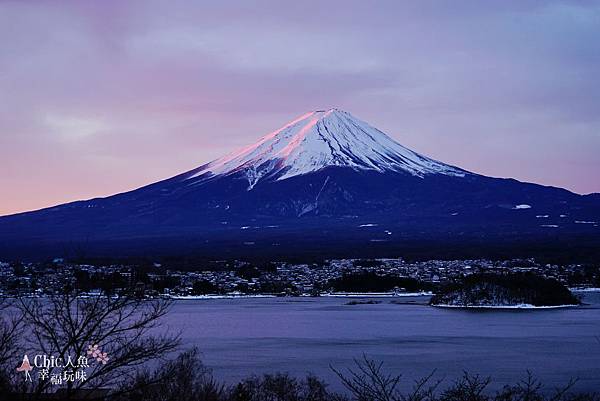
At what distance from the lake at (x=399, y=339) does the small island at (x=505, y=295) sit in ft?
3.97

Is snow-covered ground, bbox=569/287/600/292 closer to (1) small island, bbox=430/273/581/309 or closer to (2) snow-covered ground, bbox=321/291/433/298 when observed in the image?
(2) snow-covered ground, bbox=321/291/433/298

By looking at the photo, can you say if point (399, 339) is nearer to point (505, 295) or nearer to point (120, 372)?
point (120, 372)

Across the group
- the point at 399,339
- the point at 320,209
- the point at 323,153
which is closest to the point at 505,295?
the point at 399,339

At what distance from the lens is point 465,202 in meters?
75.2

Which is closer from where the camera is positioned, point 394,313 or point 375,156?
point 394,313

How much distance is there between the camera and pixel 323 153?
83.8 meters

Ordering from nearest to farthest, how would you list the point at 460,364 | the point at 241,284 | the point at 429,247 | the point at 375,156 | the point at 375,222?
1. the point at 460,364
2. the point at 241,284
3. the point at 429,247
4. the point at 375,222
5. the point at 375,156

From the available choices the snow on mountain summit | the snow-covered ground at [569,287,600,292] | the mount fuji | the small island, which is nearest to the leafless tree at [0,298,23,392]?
the small island

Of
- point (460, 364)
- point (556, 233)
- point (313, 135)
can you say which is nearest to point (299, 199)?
point (313, 135)

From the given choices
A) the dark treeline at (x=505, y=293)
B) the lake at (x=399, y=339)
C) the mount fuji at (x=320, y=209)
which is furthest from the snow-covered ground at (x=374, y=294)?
the mount fuji at (x=320, y=209)

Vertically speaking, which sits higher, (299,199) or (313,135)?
(313,135)

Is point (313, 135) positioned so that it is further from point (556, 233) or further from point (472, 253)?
point (472, 253)

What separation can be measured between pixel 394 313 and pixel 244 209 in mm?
50084

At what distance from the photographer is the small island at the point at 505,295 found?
30.8 metres
